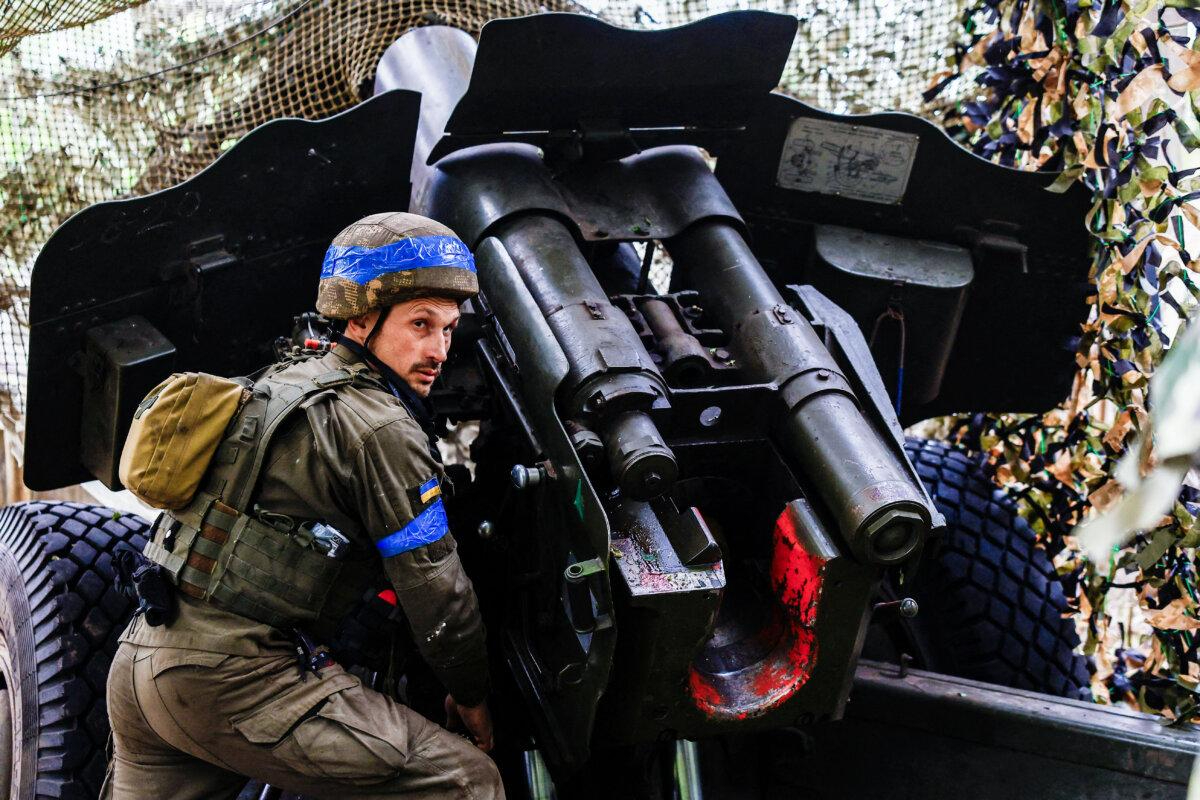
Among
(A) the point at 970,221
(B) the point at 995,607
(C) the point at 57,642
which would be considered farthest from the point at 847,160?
(C) the point at 57,642

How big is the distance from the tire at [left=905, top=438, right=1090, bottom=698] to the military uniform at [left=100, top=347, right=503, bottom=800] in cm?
Result: 183

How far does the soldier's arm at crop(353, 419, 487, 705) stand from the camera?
2.63 meters

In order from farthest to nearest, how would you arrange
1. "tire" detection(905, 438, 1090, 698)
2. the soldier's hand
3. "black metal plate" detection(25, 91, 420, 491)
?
"tire" detection(905, 438, 1090, 698) < "black metal plate" detection(25, 91, 420, 491) < the soldier's hand

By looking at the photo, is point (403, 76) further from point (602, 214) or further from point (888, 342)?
point (888, 342)

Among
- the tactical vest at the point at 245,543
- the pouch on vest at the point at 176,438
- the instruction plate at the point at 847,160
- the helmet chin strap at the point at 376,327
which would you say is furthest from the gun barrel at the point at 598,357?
the instruction plate at the point at 847,160

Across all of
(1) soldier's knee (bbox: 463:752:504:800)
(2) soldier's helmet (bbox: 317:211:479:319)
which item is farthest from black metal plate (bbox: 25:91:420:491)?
(1) soldier's knee (bbox: 463:752:504:800)

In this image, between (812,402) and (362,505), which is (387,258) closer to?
(362,505)

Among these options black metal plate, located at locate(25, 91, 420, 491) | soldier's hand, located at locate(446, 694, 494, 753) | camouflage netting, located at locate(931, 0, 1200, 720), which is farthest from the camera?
camouflage netting, located at locate(931, 0, 1200, 720)

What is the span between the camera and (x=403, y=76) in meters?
4.13

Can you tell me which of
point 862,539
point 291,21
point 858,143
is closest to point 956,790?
point 862,539

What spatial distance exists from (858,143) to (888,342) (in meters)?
0.57

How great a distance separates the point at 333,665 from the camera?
2.74m

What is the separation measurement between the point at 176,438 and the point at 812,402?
132 centimetres

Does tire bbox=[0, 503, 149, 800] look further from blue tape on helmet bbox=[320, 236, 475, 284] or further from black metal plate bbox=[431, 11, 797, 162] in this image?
black metal plate bbox=[431, 11, 797, 162]
